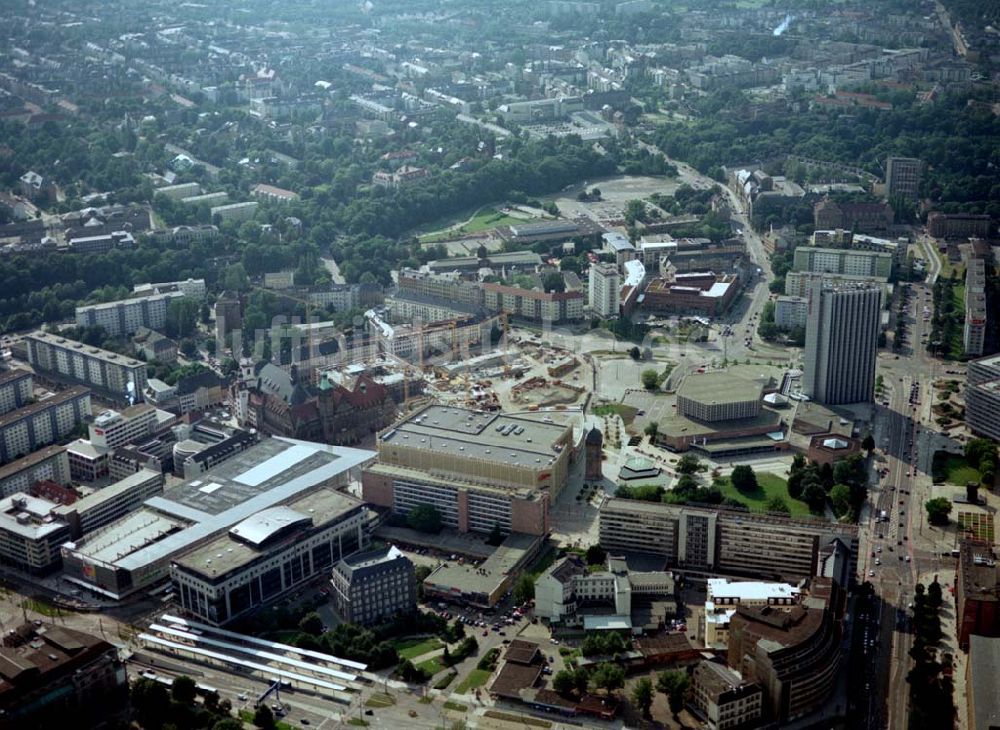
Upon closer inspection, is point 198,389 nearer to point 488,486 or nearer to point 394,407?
point 394,407

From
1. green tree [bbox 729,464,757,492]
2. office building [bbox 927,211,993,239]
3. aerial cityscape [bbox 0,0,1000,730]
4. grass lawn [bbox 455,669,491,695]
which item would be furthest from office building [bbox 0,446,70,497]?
office building [bbox 927,211,993,239]

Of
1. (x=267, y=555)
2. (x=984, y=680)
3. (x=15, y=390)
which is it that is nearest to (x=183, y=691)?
(x=267, y=555)

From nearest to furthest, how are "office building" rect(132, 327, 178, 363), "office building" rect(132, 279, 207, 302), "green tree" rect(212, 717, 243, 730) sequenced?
"green tree" rect(212, 717, 243, 730)
"office building" rect(132, 327, 178, 363)
"office building" rect(132, 279, 207, 302)

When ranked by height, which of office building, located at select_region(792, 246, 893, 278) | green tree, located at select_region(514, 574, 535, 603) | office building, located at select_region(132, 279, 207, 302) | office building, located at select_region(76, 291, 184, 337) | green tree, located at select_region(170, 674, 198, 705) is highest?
office building, located at select_region(792, 246, 893, 278)

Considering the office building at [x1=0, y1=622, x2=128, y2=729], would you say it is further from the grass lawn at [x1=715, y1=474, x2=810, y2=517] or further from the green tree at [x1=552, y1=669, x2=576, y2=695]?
the grass lawn at [x1=715, y1=474, x2=810, y2=517]

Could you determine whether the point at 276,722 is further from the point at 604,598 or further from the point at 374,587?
the point at 604,598

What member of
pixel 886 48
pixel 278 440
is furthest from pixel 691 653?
pixel 886 48
